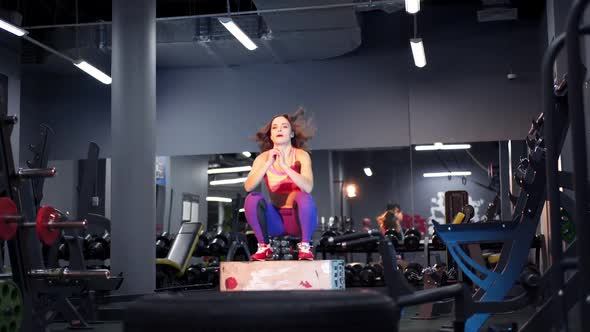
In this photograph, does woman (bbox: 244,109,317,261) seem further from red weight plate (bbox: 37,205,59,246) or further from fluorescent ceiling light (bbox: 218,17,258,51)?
fluorescent ceiling light (bbox: 218,17,258,51)

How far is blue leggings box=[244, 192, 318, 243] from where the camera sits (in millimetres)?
4863

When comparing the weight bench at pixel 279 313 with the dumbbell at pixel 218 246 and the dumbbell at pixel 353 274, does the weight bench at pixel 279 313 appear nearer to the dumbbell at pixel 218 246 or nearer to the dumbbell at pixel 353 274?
the dumbbell at pixel 353 274

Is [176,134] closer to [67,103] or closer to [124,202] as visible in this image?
[67,103]

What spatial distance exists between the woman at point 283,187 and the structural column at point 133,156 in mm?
2133

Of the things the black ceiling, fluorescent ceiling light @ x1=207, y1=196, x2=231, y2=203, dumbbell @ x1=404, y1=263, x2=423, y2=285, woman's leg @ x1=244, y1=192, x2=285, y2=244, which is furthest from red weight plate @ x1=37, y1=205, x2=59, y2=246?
fluorescent ceiling light @ x1=207, y1=196, x2=231, y2=203

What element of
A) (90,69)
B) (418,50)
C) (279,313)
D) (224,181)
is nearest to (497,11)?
(418,50)

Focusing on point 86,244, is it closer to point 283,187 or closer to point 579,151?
point 283,187

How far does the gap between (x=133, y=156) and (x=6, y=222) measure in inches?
135

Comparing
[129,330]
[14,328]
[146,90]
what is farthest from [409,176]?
[129,330]

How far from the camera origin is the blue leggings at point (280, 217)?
486cm

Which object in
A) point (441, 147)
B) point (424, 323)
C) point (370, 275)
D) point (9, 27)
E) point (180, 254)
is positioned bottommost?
point (424, 323)

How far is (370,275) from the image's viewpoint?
350 inches

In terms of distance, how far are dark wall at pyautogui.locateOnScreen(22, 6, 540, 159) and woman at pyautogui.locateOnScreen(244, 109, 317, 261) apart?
595 centimetres

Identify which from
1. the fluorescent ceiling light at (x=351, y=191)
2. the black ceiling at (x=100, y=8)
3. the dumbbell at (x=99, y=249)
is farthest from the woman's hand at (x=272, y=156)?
the fluorescent ceiling light at (x=351, y=191)
